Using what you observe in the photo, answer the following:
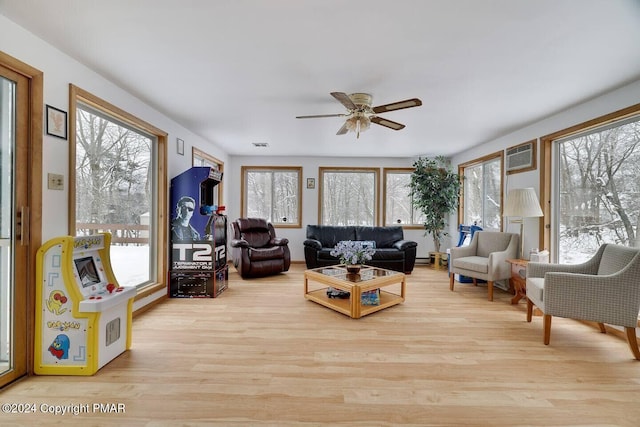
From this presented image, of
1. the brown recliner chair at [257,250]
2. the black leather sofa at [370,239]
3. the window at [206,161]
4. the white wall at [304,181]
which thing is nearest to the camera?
the window at [206,161]

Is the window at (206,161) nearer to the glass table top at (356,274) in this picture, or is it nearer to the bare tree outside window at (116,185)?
the bare tree outside window at (116,185)

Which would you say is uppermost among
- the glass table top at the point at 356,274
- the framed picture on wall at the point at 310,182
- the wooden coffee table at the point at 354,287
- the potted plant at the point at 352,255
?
the framed picture on wall at the point at 310,182

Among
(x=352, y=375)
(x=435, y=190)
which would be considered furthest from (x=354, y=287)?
(x=435, y=190)

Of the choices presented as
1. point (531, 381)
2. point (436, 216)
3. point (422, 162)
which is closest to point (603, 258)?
point (531, 381)

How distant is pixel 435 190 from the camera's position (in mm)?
5629

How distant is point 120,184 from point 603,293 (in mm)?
4712

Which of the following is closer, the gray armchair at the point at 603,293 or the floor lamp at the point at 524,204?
the gray armchair at the point at 603,293

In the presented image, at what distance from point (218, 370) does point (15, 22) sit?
2666 millimetres

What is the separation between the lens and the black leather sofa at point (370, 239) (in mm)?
5336

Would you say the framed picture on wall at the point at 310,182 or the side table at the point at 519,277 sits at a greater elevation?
the framed picture on wall at the point at 310,182

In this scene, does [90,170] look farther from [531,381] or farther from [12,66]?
[531,381]

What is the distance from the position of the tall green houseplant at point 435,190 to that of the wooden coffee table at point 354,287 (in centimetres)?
236

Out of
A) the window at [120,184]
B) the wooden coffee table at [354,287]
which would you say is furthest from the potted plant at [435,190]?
the window at [120,184]

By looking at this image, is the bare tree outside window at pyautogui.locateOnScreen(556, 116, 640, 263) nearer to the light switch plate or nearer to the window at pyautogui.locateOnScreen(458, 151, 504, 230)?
the window at pyautogui.locateOnScreen(458, 151, 504, 230)
